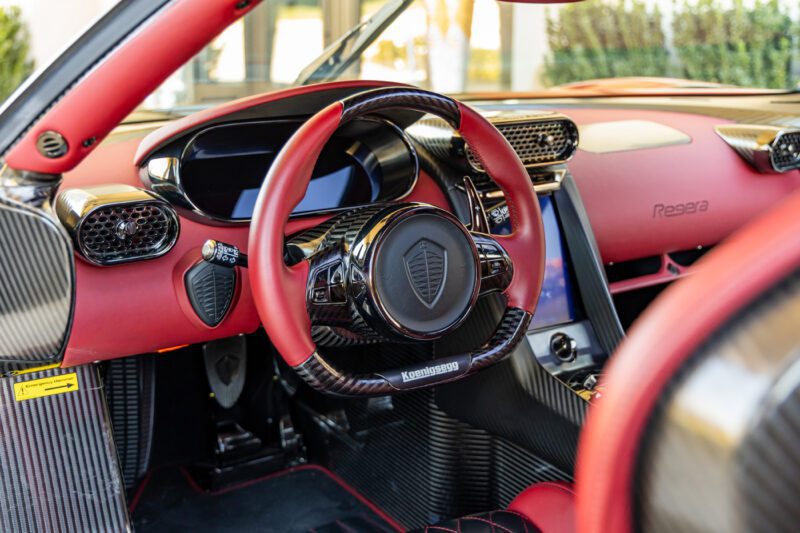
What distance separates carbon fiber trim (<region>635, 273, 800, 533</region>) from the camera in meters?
0.47

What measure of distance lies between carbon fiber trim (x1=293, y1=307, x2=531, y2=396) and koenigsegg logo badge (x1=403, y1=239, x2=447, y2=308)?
13 cm

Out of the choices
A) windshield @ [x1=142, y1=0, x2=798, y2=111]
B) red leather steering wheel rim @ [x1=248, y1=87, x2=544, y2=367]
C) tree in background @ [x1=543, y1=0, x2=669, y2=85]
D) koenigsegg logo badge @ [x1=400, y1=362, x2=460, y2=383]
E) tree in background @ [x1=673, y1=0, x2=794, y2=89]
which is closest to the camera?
red leather steering wheel rim @ [x1=248, y1=87, x2=544, y2=367]

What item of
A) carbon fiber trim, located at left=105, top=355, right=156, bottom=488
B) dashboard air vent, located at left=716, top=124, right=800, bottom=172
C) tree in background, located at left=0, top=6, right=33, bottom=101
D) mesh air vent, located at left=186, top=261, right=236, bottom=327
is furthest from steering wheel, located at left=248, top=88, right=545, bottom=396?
tree in background, located at left=0, top=6, right=33, bottom=101

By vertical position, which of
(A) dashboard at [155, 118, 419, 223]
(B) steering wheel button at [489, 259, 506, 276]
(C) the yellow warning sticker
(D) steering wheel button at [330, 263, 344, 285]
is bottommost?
(C) the yellow warning sticker

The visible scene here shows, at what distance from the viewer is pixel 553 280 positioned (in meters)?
2.04

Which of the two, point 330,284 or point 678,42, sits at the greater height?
point 678,42

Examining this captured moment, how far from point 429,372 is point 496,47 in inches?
267

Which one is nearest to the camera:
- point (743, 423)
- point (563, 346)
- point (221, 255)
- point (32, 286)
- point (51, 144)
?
point (743, 423)

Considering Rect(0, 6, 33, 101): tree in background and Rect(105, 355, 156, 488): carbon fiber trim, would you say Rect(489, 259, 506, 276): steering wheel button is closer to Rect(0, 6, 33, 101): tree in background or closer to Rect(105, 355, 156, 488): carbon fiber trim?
Rect(105, 355, 156, 488): carbon fiber trim

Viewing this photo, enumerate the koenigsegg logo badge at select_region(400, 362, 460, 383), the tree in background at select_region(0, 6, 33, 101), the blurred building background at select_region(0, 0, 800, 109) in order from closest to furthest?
the koenigsegg logo badge at select_region(400, 362, 460, 383), the blurred building background at select_region(0, 0, 800, 109), the tree in background at select_region(0, 6, 33, 101)

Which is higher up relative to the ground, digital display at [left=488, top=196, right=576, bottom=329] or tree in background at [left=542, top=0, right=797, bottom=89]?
tree in background at [left=542, top=0, right=797, bottom=89]

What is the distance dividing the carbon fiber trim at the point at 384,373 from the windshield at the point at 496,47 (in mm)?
584

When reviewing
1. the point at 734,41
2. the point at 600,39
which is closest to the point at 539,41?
the point at 600,39

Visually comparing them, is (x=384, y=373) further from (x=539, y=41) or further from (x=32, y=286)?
(x=539, y=41)
